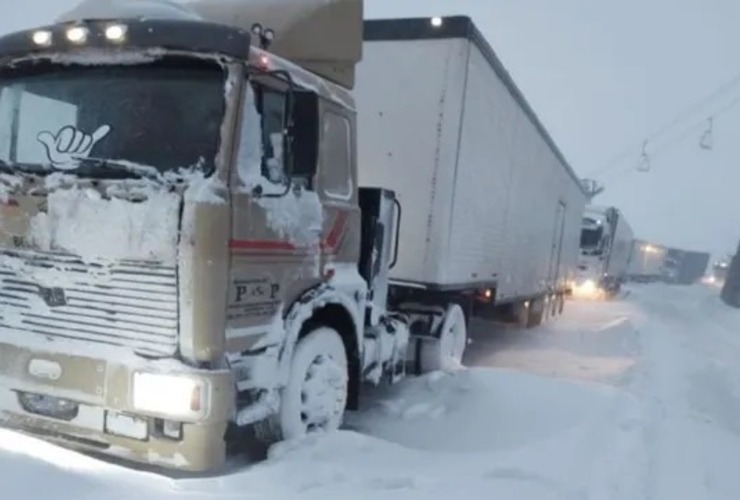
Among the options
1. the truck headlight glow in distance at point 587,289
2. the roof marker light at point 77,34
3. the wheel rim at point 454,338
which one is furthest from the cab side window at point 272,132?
the truck headlight glow in distance at point 587,289

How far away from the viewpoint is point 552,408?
6461 mm

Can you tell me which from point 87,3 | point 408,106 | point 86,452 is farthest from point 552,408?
point 87,3

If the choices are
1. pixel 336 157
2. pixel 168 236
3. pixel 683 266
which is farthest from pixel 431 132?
pixel 683 266

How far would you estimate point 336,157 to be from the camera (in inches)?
207

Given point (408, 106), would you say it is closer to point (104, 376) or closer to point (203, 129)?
point (203, 129)

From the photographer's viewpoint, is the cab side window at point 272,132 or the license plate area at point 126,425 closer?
the license plate area at point 126,425

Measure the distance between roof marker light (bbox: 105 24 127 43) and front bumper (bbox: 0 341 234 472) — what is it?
5.84 feet

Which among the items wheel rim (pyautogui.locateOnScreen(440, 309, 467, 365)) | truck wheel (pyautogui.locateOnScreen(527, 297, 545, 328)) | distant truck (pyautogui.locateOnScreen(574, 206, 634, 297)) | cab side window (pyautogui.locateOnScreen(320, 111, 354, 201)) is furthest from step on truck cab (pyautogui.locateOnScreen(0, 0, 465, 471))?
distant truck (pyautogui.locateOnScreen(574, 206, 634, 297))

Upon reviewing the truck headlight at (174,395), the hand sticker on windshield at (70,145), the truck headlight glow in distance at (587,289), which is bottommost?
the truck headlight glow in distance at (587,289)

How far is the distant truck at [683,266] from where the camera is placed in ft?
276

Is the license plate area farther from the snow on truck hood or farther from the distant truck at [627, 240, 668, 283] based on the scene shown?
the distant truck at [627, 240, 668, 283]

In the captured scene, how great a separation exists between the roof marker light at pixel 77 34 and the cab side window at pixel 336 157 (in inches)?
65.9

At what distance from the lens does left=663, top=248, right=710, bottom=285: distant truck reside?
3312 inches

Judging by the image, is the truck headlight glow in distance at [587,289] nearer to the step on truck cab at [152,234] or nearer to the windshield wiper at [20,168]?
the step on truck cab at [152,234]
